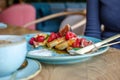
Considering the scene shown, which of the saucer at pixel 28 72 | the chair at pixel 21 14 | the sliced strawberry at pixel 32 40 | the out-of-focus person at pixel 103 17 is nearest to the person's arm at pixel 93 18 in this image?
the out-of-focus person at pixel 103 17

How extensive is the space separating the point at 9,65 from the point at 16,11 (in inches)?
93.9

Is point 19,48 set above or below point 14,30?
above

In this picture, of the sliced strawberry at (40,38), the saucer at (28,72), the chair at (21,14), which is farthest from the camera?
the chair at (21,14)

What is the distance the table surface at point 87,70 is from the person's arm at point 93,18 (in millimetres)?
A: 476

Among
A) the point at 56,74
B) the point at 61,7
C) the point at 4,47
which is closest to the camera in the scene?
the point at 4,47

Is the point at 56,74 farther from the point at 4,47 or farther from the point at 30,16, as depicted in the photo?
the point at 30,16

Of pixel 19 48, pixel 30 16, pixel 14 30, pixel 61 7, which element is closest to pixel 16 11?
pixel 30 16

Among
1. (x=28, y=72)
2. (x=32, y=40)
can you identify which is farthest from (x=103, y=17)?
→ (x=28, y=72)

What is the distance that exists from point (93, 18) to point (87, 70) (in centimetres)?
61

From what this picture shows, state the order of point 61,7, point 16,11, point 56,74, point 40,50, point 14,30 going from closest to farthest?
point 56,74 < point 40,50 < point 14,30 < point 16,11 < point 61,7

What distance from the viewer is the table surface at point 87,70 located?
2.03 feet

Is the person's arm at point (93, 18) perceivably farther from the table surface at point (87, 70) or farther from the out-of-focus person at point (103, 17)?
the table surface at point (87, 70)

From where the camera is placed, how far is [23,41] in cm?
56

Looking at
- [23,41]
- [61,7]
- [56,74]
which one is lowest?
[61,7]
